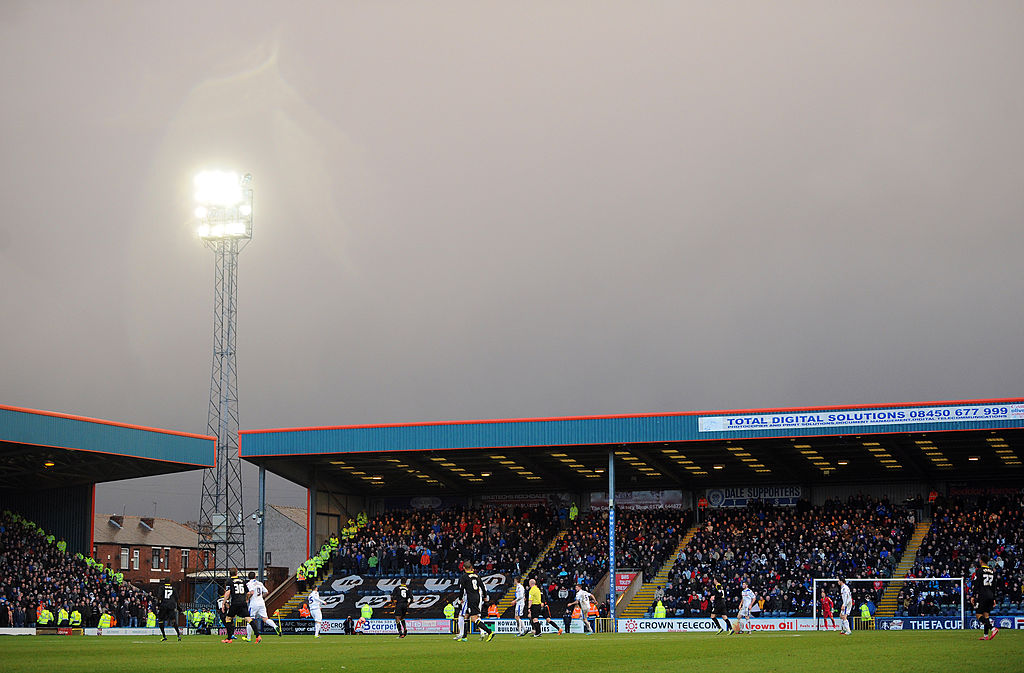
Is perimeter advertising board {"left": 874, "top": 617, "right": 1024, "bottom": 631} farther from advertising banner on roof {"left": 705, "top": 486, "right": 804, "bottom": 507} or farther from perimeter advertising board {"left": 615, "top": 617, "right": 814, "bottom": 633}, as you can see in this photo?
advertising banner on roof {"left": 705, "top": 486, "right": 804, "bottom": 507}

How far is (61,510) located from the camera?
2496 inches

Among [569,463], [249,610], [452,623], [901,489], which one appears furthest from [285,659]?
[901,489]

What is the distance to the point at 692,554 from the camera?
54.3 m

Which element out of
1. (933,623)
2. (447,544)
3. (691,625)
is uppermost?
(447,544)

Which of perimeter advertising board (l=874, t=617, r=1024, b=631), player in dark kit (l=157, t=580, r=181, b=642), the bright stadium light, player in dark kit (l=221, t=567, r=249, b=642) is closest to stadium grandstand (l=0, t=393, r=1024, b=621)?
perimeter advertising board (l=874, t=617, r=1024, b=631)

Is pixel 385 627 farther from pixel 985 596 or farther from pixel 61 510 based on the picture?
pixel 985 596

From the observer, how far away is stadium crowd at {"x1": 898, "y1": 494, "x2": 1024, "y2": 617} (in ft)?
151

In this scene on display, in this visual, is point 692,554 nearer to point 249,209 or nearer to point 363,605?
point 363,605

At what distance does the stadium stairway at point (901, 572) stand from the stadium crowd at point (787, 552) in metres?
0.54

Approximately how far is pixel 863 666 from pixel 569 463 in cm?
4053

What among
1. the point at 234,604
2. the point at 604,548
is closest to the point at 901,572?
the point at 604,548

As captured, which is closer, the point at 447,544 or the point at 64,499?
the point at 447,544

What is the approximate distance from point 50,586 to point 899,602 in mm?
37025

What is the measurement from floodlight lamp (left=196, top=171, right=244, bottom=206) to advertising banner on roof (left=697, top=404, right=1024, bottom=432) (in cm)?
2676
